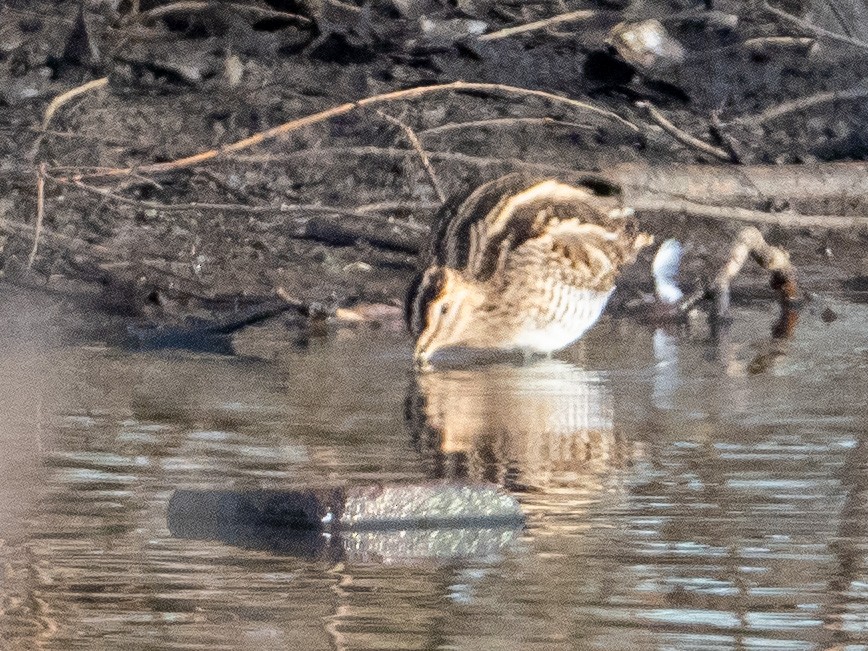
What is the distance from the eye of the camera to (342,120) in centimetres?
1004

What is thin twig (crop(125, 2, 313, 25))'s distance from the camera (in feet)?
34.3

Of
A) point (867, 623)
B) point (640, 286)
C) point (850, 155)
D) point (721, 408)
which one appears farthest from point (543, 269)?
point (867, 623)

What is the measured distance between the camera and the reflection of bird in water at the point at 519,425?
16.5ft

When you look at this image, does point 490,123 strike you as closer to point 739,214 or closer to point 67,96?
point 739,214

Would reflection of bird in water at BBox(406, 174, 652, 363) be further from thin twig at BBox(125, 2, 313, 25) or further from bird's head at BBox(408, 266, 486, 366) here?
thin twig at BBox(125, 2, 313, 25)

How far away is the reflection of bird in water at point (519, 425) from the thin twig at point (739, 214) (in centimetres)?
207

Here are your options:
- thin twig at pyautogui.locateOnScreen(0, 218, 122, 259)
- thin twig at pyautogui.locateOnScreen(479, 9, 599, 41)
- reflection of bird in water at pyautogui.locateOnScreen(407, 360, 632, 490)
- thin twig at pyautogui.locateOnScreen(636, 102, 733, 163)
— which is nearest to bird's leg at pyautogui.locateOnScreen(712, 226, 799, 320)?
thin twig at pyautogui.locateOnScreen(636, 102, 733, 163)

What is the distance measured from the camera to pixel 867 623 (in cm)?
361

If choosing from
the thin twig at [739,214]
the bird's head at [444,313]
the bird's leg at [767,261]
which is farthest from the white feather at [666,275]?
the bird's head at [444,313]

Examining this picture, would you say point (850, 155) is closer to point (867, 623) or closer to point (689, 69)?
point (689, 69)

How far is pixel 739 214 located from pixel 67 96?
3004 mm

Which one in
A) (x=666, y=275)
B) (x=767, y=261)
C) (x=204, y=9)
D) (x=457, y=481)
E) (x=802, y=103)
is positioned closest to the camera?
(x=457, y=481)

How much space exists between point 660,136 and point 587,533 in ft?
19.4

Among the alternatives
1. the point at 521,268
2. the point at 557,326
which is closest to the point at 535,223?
the point at 521,268
